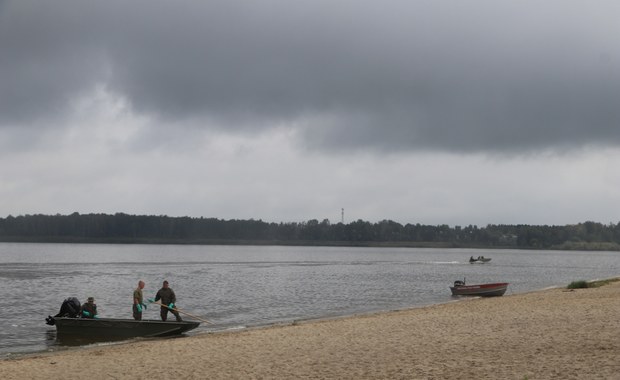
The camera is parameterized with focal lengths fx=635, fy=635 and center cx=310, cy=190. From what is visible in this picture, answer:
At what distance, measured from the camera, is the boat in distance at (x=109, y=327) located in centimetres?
2617

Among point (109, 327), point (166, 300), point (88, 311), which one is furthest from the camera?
point (166, 300)

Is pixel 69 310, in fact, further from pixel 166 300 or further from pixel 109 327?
pixel 166 300

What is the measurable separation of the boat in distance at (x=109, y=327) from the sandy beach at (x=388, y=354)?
8.34 ft

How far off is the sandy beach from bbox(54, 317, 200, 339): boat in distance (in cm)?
254

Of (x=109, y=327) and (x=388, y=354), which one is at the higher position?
(x=388, y=354)

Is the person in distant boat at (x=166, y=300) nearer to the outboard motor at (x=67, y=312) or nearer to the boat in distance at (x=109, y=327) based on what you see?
the boat in distance at (x=109, y=327)

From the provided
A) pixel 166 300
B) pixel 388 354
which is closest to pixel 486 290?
pixel 166 300

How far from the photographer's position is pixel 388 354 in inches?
646

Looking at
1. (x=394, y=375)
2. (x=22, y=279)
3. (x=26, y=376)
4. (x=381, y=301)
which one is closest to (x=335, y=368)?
(x=394, y=375)

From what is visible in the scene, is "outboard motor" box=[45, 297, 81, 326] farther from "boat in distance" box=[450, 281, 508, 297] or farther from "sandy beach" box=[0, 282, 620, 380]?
"boat in distance" box=[450, 281, 508, 297]

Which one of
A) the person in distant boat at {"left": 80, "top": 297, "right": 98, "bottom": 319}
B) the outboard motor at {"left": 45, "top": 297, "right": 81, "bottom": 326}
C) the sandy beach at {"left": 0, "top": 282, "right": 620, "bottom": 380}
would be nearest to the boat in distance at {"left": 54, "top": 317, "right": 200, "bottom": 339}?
the outboard motor at {"left": 45, "top": 297, "right": 81, "bottom": 326}

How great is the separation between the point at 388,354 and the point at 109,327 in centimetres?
1428

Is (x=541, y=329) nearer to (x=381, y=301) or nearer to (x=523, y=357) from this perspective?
(x=523, y=357)

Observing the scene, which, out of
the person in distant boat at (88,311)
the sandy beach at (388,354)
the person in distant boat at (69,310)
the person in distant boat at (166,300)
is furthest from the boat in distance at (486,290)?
the person in distant boat at (69,310)
